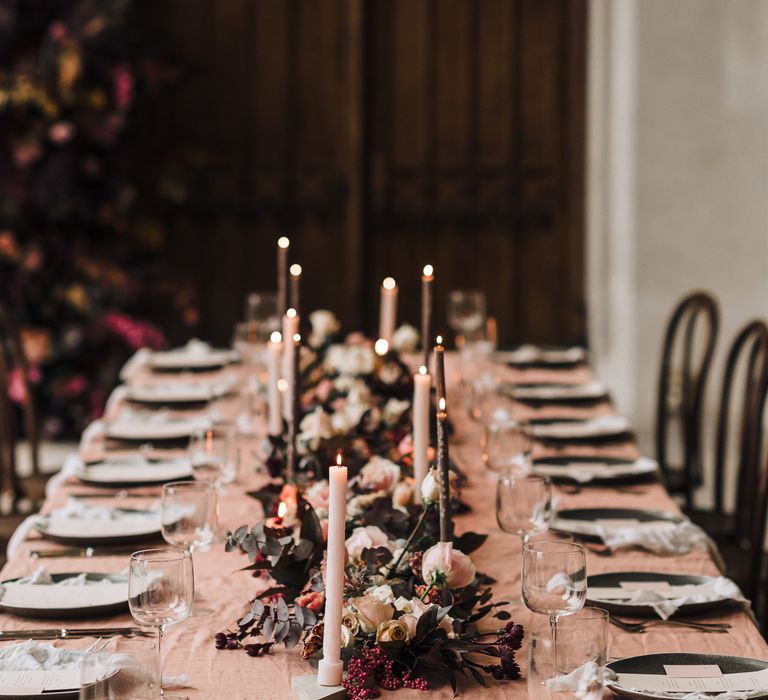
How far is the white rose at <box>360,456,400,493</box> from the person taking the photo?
1854mm

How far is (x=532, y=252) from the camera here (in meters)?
5.75

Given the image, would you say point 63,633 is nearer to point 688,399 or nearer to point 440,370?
point 440,370

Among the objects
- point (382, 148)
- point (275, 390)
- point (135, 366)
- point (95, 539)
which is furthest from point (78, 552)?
point (382, 148)

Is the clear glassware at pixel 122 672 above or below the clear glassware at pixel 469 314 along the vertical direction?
below

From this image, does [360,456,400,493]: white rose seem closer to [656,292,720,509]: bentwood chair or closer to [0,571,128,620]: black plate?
[0,571,128,620]: black plate

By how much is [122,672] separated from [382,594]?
378 mm

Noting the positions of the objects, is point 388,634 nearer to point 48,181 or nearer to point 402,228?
point 48,181

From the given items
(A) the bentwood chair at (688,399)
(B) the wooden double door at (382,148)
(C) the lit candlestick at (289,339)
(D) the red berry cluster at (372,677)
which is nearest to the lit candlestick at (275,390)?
(C) the lit candlestick at (289,339)

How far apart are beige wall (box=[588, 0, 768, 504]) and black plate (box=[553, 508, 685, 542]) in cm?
285

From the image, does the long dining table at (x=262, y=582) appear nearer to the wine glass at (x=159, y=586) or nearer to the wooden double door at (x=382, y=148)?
the wine glass at (x=159, y=586)

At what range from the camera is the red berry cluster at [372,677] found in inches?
54.3

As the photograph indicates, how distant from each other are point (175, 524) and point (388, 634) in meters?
0.54

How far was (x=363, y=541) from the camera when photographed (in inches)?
62.6

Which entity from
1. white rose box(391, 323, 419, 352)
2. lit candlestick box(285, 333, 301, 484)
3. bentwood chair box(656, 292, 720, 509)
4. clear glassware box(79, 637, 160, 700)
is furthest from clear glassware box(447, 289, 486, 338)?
clear glassware box(79, 637, 160, 700)
